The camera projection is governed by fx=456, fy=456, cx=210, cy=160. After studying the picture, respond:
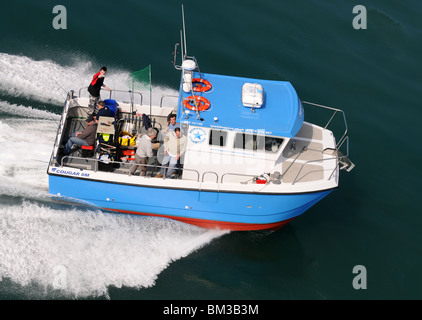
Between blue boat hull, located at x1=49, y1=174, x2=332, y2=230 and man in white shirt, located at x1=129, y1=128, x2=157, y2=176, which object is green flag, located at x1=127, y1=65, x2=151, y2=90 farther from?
blue boat hull, located at x1=49, y1=174, x2=332, y2=230

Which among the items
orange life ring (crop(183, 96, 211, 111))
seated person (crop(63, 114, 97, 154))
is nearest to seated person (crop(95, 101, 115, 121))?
seated person (crop(63, 114, 97, 154))

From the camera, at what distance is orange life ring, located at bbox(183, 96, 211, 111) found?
35.1 feet

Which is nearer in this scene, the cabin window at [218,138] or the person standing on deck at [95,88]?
the cabin window at [218,138]

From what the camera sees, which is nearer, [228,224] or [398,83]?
[228,224]

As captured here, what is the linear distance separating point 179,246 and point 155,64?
26.0ft

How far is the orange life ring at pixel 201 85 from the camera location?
11094 mm

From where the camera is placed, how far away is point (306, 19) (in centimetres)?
1975

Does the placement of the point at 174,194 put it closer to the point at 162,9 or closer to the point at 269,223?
the point at 269,223

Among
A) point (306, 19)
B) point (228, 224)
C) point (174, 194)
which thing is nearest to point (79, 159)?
point (174, 194)

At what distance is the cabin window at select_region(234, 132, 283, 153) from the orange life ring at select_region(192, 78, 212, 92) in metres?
1.42

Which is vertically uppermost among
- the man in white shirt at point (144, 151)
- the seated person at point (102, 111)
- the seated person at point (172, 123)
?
the seated person at point (102, 111)

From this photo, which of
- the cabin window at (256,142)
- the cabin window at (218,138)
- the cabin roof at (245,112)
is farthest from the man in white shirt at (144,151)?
the cabin window at (256,142)

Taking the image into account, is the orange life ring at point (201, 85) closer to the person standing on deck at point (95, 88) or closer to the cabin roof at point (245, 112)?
the cabin roof at point (245, 112)

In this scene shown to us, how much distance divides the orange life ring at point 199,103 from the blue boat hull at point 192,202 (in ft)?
6.66
